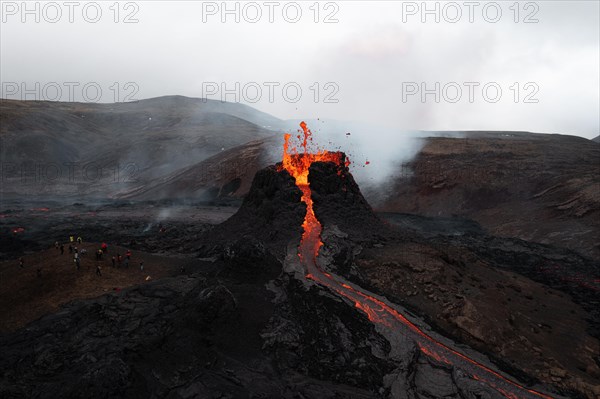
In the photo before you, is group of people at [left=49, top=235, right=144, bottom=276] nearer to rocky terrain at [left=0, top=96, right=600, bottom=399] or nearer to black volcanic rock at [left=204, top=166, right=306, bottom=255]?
rocky terrain at [left=0, top=96, right=600, bottom=399]

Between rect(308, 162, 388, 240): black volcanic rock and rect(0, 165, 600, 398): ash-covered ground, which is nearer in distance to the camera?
rect(0, 165, 600, 398): ash-covered ground

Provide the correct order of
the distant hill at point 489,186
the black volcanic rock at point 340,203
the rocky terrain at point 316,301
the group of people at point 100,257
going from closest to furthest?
the rocky terrain at point 316,301 < the group of people at point 100,257 < the black volcanic rock at point 340,203 < the distant hill at point 489,186

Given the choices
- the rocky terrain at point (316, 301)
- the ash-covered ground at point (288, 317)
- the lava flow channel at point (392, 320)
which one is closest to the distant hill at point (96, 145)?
the rocky terrain at point (316, 301)

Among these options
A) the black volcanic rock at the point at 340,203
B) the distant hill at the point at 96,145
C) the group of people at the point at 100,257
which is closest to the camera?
the group of people at the point at 100,257

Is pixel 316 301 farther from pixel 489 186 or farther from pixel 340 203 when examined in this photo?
pixel 489 186

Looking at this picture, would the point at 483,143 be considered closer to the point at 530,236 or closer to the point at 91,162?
the point at 530,236

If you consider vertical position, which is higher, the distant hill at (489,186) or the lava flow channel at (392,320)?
the distant hill at (489,186)

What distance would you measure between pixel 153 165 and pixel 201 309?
88.6m

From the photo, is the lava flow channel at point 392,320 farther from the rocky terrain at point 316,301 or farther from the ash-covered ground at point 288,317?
the ash-covered ground at point 288,317

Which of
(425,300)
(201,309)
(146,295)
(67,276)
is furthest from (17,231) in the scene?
(425,300)

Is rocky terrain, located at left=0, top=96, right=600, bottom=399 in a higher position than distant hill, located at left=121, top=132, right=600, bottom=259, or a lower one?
lower

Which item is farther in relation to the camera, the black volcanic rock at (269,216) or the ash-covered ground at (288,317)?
the black volcanic rock at (269,216)

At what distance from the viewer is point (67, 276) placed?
76.8 ft

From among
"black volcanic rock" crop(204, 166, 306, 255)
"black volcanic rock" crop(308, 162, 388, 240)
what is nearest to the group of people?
"black volcanic rock" crop(204, 166, 306, 255)
